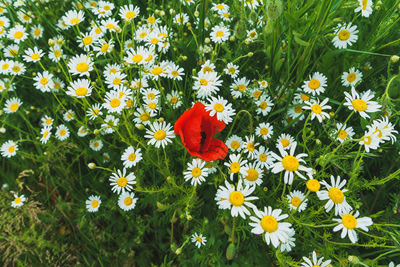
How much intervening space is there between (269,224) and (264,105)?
0.76 m

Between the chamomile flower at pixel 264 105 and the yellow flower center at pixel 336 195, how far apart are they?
1.99 ft

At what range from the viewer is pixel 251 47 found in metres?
1.82

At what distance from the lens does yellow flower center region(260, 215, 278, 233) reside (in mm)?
1063

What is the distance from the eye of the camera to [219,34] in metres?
1.74

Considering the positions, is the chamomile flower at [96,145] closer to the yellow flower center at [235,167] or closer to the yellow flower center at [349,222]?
the yellow flower center at [235,167]

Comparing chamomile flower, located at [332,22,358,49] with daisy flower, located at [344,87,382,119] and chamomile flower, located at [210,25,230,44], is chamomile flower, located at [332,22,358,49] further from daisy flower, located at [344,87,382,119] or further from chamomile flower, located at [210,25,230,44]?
chamomile flower, located at [210,25,230,44]

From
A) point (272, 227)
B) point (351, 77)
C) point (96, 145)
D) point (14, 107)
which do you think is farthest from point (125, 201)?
point (351, 77)

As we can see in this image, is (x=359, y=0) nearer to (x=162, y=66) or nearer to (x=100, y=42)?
(x=162, y=66)

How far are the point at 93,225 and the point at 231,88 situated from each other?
1214 mm

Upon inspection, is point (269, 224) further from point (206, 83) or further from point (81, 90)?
point (81, 90)

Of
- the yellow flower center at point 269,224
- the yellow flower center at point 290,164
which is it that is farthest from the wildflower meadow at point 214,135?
the yellow flower center at point 290,164

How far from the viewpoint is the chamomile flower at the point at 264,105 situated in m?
1.62

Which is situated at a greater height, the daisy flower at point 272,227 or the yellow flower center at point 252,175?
the yellow flower center at point 252,175

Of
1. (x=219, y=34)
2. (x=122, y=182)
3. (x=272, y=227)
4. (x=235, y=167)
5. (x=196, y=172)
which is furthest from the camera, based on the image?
(x=219, y=34)
